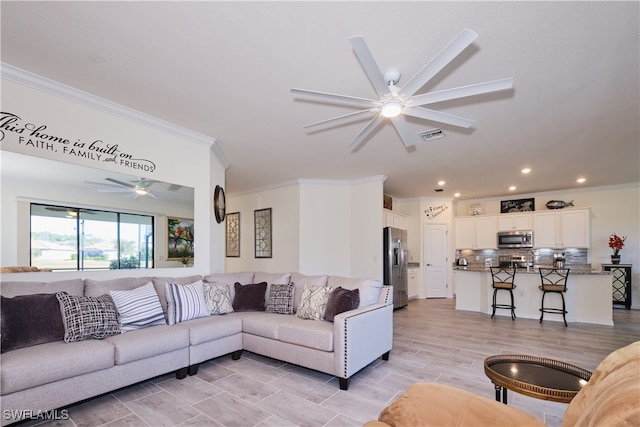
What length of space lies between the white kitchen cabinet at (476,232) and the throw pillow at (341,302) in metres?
6.22

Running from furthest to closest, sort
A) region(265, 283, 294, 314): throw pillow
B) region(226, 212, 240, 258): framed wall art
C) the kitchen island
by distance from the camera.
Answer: region(226, 212, 240, 258): framed wall art < the kitchen island < region(265, 283, 294, 314): throw pillow

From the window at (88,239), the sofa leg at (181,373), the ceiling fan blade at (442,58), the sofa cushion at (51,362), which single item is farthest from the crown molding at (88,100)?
the ceiling fan blade at (442,58)

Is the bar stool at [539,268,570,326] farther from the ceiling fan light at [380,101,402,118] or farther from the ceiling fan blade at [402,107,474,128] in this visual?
the ceiling fan light at [380,101,402,118]

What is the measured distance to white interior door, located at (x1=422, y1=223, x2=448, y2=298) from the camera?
8.43m

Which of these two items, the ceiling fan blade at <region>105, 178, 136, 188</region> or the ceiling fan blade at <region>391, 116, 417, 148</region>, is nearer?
the ceiling fan blade at <region>391, 116, 417, 148</region>

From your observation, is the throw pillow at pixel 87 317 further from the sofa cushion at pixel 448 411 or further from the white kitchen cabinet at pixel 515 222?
the white kitchen cabinet at pixel 515 222

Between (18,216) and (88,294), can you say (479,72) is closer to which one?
(88,294)

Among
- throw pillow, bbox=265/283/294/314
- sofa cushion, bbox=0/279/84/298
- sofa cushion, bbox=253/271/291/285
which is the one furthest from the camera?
sofa cushion, bbox=253/271/291/285

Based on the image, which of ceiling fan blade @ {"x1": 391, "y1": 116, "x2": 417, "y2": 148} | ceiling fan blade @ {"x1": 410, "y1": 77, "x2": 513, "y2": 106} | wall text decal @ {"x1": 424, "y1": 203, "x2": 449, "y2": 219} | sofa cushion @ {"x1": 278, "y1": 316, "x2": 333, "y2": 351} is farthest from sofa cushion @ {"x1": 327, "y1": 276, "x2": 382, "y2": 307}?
wall text decal @ {"x1": 424, "y1": 203, "x2": 449, "y2": 219}

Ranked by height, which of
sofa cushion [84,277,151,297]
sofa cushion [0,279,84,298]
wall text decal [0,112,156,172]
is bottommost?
sofa cushion [84,277,151,297]

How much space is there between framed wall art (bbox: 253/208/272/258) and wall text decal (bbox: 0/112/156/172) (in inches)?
150

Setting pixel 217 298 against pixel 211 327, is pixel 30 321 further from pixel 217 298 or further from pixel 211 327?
pixel 217 298

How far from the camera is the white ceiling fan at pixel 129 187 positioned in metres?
3.29

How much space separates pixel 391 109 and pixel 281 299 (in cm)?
251
